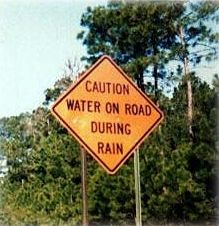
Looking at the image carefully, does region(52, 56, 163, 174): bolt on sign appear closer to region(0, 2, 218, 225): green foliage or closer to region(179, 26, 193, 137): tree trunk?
region(0, 2, 218, 225): green foliage

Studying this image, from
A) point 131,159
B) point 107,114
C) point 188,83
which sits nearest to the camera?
point 107,114

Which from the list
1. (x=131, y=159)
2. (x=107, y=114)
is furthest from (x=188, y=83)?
(x=107, y=114)

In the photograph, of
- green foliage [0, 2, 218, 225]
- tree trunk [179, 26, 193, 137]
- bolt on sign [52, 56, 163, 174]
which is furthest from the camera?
tree trunk [179, 26, 193, 137]

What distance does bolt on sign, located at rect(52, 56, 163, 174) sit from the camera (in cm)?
281

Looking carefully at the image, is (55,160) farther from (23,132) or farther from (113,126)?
(113,126)

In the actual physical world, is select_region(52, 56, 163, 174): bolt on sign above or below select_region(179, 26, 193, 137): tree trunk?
below

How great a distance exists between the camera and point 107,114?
A: 2838 millimetres

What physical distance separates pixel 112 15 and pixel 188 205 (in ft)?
15.0

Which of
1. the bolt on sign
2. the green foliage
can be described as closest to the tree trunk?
the green foliage

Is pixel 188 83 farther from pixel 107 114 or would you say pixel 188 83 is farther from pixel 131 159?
pixel 107 114

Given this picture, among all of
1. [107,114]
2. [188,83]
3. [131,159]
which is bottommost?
[131,159]

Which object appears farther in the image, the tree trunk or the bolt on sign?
the tree trunk

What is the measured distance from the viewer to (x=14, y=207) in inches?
551

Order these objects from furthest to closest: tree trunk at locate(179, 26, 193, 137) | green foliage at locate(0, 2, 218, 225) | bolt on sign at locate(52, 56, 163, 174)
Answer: tree trunk at locate(179, 26, 193, 137), green foliage at locate(0, 2, 218, 225), bolt on sign at locate(52, 56, 163, 174)
